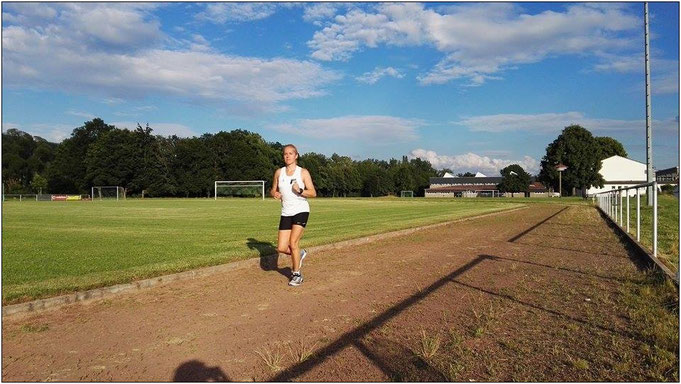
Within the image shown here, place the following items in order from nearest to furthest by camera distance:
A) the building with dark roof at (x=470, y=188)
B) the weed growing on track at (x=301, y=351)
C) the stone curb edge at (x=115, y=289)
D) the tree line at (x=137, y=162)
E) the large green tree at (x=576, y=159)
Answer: the weed growing on track at (x=301, y=351) → the stone curb edge at (x=115, y=289) → the large green tree at (x=576, y=159) → the tree line at (x=137, y=162) → the building with dark roof at (x=470, y=188)

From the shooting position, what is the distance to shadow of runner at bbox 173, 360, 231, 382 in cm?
341

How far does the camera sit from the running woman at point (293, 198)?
672 cm

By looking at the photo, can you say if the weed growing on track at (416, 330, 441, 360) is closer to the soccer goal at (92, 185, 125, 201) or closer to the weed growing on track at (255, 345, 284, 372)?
the weed growing on track at (255, 345, 284, 372)

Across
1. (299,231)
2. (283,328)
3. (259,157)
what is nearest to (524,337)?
(283,328)

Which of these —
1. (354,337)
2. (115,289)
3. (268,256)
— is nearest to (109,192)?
(268,256)

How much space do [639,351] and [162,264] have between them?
704cm

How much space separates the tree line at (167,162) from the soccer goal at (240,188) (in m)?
6.22

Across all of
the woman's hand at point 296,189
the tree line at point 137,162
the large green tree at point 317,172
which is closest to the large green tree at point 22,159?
the tree line at point 137,162

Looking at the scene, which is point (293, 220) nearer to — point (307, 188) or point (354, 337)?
point (307, 188)

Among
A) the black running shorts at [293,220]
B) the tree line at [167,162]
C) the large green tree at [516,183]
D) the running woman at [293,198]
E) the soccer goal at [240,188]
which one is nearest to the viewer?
the running woman at [293,198]

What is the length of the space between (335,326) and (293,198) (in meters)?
2.65

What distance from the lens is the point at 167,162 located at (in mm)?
89812

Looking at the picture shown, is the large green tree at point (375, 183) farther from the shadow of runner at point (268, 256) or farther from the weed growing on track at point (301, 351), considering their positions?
the weed growing on track at point (301, 351)

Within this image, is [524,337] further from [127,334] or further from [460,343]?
[127,334]
